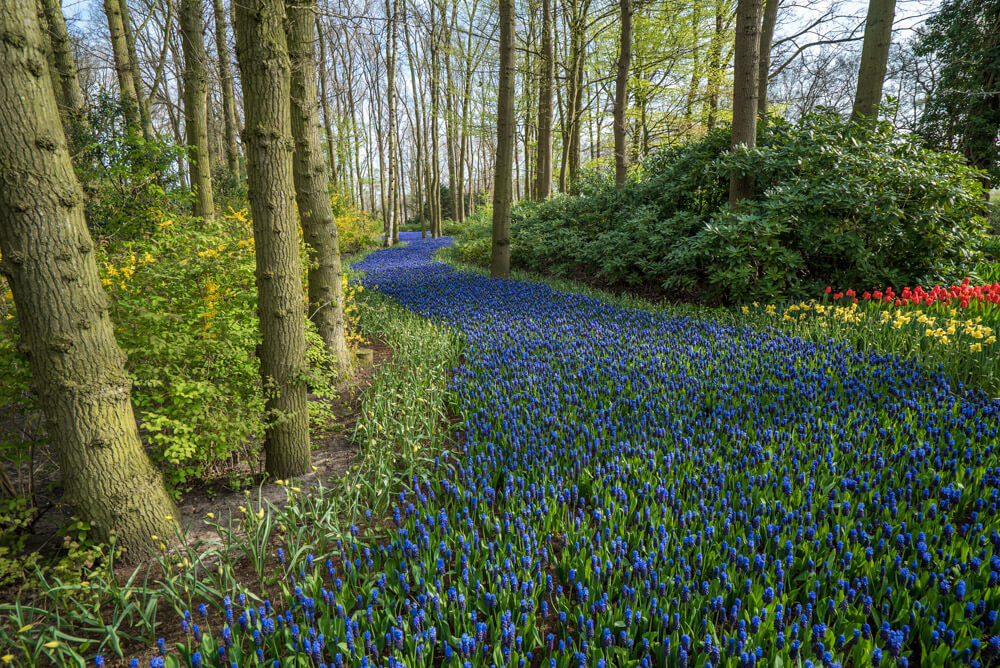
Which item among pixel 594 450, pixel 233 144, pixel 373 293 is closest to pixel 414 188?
pixel 233 144

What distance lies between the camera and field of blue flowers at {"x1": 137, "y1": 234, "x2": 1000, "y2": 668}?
1827mm

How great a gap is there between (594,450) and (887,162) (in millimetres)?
6354

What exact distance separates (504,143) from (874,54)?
6082 millimetres

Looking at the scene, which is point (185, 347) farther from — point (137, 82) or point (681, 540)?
point (137, 82)

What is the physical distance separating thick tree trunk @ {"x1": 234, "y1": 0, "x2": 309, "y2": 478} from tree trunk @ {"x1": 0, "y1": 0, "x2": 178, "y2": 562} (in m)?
0.86

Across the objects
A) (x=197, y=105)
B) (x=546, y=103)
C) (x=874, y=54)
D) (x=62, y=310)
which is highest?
(x=546, y=103)

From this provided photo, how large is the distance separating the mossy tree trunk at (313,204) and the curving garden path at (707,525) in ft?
5.16

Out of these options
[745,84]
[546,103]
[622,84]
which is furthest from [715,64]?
[745,84]

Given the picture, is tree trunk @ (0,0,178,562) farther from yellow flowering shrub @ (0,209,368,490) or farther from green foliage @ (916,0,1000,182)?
green foliage @ (916,0,1000,182)

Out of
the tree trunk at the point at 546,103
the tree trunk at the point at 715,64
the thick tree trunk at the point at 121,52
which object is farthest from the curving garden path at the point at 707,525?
the tree trunk at the point at 715,64

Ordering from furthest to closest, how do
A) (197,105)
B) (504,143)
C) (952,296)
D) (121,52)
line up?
(504,143)
(121,52)
(197,105)
(952,296)

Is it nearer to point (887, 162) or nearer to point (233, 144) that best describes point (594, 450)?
point (887, 162)

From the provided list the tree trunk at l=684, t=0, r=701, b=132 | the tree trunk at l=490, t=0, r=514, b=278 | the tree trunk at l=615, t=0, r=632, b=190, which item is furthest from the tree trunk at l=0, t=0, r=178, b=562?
the tree trunk at l=684, t=0, r=701, b=132

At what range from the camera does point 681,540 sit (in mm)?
2354
